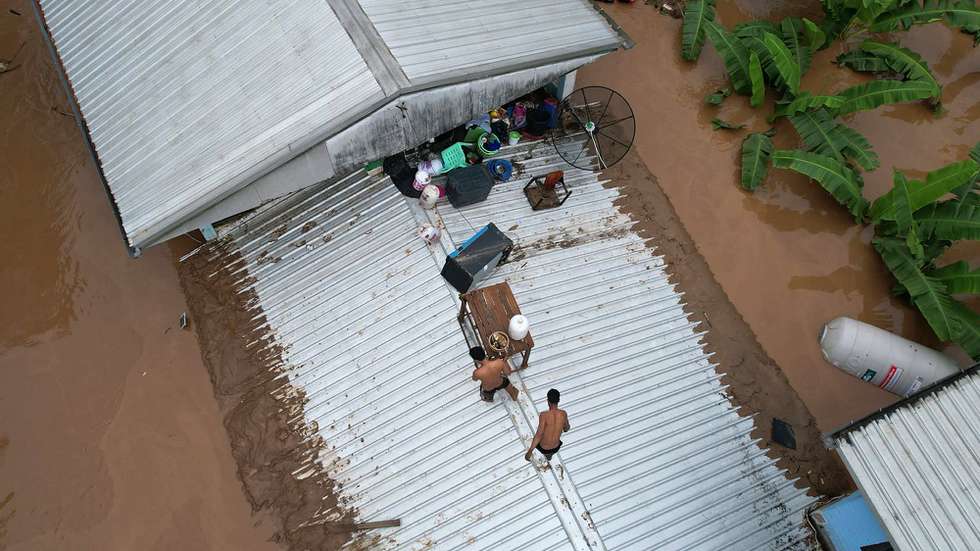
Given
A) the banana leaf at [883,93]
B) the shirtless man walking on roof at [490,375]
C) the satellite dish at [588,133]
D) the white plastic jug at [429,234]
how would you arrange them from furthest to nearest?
the banana leaf at [883,93]
the satellite dish at [588,133]
the white plastic jug at [429,234]
the shirtless man walking on roof at [490,375]

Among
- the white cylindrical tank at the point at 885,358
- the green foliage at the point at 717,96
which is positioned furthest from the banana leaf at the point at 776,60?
the white cylindrical tank at the point at 885,358

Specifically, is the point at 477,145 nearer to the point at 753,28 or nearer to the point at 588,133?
the point at 588,133

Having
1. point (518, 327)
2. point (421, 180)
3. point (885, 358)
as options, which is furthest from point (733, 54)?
point (518, 327)

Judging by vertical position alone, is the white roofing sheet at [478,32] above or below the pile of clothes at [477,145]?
above

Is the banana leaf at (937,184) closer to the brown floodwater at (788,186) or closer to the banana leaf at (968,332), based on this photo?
the brown floodwater at (788,186)

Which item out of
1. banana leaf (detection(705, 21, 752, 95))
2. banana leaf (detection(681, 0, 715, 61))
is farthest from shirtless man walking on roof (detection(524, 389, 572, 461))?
banana leaf (detection(681, 0, 715, 61))

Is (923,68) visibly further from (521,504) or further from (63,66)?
(63,66)
